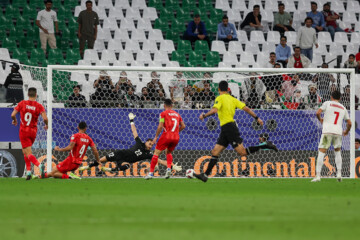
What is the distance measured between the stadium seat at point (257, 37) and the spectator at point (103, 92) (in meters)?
7.05

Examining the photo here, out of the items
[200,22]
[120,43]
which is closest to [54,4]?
[120,43]

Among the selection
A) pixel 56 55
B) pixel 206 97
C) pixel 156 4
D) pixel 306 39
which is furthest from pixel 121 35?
pixel 206 97

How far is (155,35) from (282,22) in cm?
439

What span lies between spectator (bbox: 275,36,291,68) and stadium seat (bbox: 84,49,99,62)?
545cm

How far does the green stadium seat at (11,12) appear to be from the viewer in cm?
2166

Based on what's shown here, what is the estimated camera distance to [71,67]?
1566 cm

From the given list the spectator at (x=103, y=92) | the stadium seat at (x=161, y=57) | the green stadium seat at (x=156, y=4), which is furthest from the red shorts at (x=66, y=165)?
the green stadium seat at (x=156, y=4)

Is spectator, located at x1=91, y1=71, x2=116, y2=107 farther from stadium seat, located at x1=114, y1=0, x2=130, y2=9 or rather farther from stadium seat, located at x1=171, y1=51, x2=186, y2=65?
stadium seat, located at x1=114, y1=0, x2=130, y2=9

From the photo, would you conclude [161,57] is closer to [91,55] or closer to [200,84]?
[91,55]

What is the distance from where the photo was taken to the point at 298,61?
19766 mm

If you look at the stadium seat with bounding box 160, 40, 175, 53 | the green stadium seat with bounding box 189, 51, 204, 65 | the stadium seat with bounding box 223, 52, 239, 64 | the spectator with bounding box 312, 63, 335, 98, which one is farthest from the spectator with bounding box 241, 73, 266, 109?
the stadium seat with bounding box 160, 40, 175, 53

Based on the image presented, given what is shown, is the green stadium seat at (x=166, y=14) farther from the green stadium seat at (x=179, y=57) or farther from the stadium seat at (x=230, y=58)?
the stadium seat at (x=230, y=58)

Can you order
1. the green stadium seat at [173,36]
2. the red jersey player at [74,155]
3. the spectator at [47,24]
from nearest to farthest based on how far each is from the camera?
the red jersey player at [74,155], the spectator at [47,24], the green stadium seat at [173,36]

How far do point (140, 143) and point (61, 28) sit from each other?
770cm
